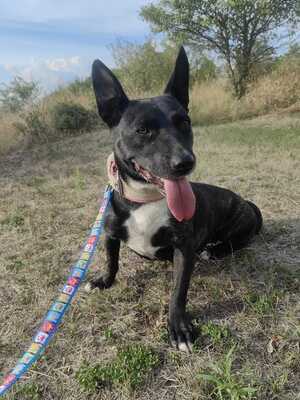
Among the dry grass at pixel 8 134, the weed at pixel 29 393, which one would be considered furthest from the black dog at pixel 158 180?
the dry grass at pixel 8 134

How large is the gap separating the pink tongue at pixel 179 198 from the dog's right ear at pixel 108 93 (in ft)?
1.93

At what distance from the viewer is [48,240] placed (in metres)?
3.31

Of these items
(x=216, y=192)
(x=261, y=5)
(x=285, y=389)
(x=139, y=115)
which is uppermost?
(x=261, y=5)

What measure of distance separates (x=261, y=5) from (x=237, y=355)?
12.2 metres

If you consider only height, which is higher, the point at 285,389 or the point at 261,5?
the point at 261,5

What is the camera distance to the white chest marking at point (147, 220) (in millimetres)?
2061

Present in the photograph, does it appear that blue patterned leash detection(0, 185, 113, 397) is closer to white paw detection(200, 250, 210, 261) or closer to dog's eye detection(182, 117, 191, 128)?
dog's eye detection(182, 117, 191, 128)

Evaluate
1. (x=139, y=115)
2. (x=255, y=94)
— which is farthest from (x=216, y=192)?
(x=255, y=94)

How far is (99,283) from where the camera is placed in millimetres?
2475

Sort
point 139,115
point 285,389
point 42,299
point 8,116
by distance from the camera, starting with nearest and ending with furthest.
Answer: point 285,389 < point 139,115 < point 42,299 < point 8,116

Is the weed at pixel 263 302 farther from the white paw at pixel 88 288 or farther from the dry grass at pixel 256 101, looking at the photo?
the dry grass at pixel 256 101

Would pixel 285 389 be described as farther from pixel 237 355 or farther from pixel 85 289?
pixel 85 289

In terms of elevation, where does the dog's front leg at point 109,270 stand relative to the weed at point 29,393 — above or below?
above

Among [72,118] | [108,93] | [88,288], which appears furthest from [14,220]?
[72,118]
